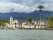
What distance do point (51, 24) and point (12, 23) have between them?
4031cm

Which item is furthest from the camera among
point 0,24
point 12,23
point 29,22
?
point 0,24

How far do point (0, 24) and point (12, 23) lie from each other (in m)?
14.1

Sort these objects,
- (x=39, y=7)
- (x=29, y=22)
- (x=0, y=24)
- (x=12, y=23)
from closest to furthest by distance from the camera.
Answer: (x=39, y=7) < (x=29, y=22) < (x=12, y=23) < (x=0, y=24)

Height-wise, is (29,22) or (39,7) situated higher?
(39,7)

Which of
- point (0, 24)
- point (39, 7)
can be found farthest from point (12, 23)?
point (39, 7)

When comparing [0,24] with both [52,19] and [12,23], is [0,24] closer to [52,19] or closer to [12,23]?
[12,23]

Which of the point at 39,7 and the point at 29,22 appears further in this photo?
the point at 29,22

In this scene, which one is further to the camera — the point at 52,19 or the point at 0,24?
the point at 0,24

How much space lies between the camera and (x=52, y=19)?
Answer: 401 ft

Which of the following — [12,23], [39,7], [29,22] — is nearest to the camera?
[39,7]

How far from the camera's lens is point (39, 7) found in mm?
121750

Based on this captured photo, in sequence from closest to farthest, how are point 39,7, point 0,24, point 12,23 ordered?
1. point 39,7
2. point 12,23
3. point 0,24

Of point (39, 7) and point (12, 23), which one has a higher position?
point (39, 7)

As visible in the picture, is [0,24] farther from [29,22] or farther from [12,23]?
[29,22]
